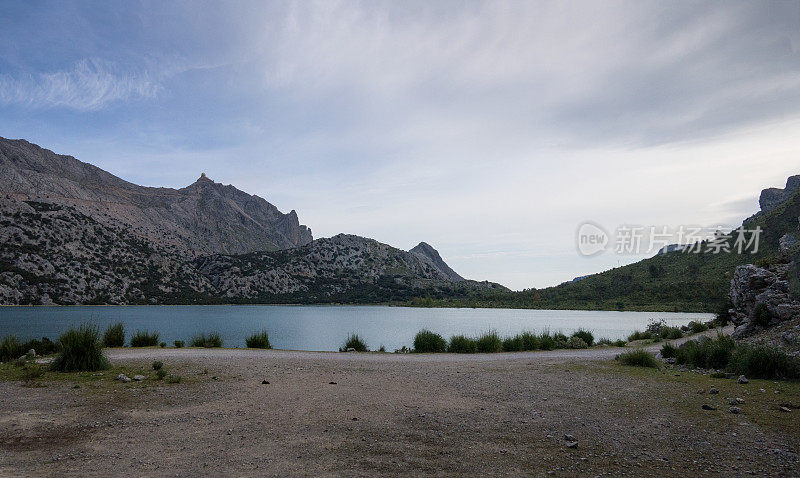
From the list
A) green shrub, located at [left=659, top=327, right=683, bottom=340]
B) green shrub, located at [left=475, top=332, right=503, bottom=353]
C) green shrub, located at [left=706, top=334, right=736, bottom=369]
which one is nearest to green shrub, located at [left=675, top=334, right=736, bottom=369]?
green shrub, located at [left=706, top=334, right=736, bottom=369]

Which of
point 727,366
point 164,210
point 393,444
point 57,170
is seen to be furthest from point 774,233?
point 57,170

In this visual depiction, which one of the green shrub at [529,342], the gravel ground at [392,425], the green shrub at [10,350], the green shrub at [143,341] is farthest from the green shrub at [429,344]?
the green shrub at [10,350]

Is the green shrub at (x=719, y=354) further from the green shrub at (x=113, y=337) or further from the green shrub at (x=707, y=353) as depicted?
the green shrub at (x=113, y=337)

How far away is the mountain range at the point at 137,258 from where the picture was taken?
6588cm

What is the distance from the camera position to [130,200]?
134m

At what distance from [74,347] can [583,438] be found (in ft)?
35.7

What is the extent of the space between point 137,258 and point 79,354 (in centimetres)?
8206

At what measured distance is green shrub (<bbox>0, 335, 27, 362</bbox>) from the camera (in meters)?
12.0

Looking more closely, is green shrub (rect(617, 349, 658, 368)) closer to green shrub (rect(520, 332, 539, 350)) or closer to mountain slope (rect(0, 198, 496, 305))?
green shrub (rect(520, 332, 539, 350))

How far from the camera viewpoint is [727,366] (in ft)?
33.4

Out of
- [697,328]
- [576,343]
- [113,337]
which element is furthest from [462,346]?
[697,328]

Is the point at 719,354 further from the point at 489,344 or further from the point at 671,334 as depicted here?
the point at 671,334

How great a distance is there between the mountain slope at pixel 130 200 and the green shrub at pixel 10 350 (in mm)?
92131

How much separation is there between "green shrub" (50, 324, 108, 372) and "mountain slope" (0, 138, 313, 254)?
95.8m
